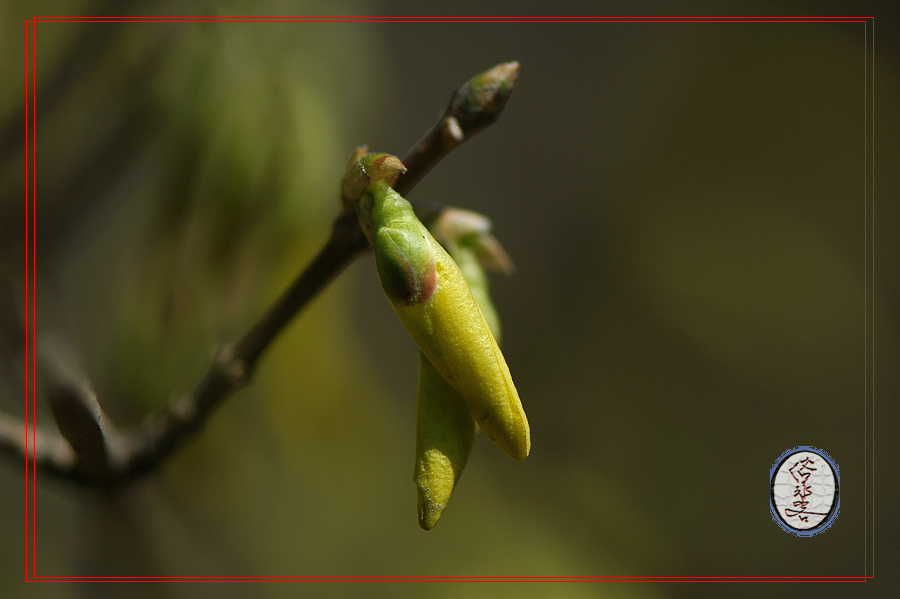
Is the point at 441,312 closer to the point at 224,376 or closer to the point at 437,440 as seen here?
the point at 437,440

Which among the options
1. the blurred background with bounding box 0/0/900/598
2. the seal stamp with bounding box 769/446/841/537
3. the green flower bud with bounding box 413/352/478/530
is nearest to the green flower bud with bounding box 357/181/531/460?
the green flower bud with bounding box 413/352/478/530

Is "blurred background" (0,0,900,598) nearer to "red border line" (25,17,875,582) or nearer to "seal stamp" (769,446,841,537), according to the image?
"red border line" (25,17,875,582)

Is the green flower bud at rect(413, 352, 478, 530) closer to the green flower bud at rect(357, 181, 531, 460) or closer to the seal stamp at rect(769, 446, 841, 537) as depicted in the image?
the green flower bud at rect(357, 181, 531, 460)

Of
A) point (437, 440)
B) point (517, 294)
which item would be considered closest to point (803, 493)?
point (437, 440)

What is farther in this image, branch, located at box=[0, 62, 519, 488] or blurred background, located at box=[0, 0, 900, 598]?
blurred background, located at box=[0, 0, 900, 598]

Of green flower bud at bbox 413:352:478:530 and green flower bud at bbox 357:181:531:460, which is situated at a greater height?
green flower bud at bbox 357:181:531:460

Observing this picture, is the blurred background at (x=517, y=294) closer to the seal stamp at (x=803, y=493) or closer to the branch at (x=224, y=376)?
the branch at (x=224, y=376)
